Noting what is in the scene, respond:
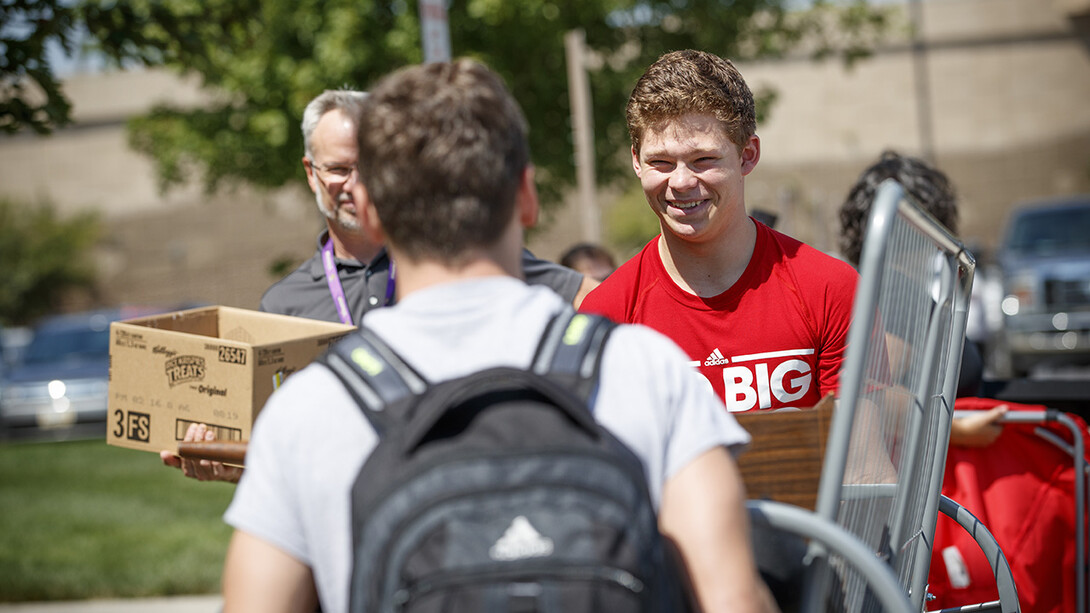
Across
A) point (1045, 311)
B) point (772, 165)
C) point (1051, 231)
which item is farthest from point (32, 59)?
point (772, 165)

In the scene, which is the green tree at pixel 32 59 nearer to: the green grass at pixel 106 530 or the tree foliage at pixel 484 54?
the green grass at pixel 106 530

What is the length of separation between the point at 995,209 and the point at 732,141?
2989 centimetres

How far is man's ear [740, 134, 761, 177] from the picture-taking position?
2.81 metres

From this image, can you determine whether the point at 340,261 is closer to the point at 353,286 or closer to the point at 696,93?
the point at 353,286

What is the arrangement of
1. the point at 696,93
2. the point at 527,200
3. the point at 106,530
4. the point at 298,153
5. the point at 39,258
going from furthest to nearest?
the point at 39,258, the point at 298,153, the point at 106,530, the point at 696,93, the point at 527,200

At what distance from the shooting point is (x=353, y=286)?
140 inches

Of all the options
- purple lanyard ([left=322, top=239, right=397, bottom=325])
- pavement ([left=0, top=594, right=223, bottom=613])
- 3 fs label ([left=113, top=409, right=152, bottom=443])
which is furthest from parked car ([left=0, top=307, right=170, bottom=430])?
3 fs label ([left=113, top=409, right=152, bottom=443])

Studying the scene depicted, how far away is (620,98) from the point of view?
38.7 feet

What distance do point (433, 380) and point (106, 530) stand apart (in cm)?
855

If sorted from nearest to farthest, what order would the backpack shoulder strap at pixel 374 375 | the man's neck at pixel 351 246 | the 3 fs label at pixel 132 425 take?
the backpack shoulder strap at pixel 374 375 < the 3 fs label at pixel 132 425 < the man's neck at pixel 351 246

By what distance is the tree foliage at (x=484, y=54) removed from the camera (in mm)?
10711

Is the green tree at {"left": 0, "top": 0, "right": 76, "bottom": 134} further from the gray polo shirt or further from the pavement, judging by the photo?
the pavement

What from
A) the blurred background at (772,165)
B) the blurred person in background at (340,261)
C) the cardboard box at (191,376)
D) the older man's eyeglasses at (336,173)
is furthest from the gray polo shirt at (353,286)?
the blurred background at (772,165)

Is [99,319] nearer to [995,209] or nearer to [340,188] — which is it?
[340,188]
